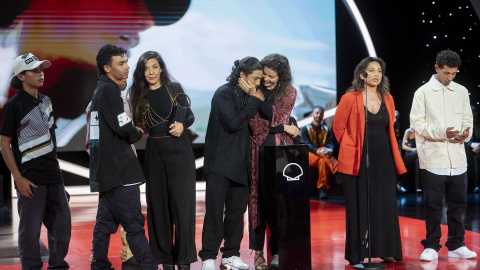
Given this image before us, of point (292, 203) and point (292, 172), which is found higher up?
point (292, 172)

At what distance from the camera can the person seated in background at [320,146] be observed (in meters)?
9.00

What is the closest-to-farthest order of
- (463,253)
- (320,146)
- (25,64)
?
(25,64), (463,253), (320,146)

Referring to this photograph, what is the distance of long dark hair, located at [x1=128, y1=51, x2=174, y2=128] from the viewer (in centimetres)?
405

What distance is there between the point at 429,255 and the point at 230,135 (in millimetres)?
1690

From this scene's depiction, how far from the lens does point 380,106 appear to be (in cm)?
448

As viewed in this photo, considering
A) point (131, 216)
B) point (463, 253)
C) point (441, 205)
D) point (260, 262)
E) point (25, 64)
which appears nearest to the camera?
point (131, 216)

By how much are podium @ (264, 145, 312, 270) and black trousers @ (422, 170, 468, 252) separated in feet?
3.58

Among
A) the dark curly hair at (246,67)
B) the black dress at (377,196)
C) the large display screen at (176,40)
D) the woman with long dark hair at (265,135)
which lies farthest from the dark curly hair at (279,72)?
the large display screen at (176,40)

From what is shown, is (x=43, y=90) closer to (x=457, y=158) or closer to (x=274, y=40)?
(x=274, y=40)

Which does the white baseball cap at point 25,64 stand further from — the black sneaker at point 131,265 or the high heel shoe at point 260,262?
the high heel shoe at point 260,262

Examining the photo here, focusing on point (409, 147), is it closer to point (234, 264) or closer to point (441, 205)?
point (441, 205)

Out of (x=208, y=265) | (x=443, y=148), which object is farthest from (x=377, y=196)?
(x=208, y=265)

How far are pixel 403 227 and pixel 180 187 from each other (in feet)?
9.57

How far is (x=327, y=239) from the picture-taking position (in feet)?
18.0
